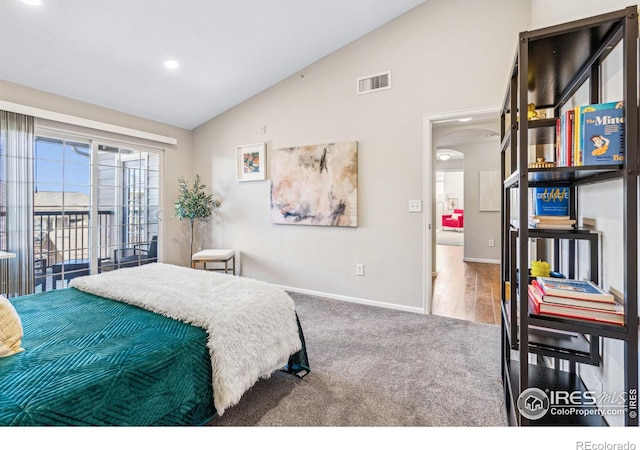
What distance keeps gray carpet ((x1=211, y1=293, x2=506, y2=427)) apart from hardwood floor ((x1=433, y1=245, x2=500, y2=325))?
35cm

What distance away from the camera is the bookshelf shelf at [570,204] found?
101 centimetres

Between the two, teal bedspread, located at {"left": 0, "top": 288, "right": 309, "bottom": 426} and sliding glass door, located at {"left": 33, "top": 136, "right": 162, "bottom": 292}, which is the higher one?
sliding glass door, located at {"left": 33, "top": 136, "right": 162, "bottom": 292}

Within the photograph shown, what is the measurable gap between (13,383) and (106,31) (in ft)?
9.47

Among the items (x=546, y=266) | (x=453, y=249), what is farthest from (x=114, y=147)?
(x=453, y=249)

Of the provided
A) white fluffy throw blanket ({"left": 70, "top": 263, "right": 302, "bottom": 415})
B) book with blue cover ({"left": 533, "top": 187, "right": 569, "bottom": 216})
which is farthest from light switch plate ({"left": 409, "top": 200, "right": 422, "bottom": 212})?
white fluffy throw blanket ({"left": 70, "top": 263, "right": 302, "bottom": 415})

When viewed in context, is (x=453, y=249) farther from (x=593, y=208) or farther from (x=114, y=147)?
(x=114, y=147)

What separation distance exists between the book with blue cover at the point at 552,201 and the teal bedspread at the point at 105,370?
179 cm

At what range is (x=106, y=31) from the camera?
105 inches

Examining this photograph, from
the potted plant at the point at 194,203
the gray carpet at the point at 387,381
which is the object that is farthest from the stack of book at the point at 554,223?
the potted plant at the point at 194,203

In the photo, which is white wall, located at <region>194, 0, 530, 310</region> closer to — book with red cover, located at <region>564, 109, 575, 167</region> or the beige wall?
the beige wall

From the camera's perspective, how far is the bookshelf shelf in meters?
1.01

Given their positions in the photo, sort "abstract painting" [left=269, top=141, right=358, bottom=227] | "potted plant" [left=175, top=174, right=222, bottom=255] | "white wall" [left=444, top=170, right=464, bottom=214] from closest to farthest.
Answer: "abstract painting" [left=269, top=141, right=358, bottom=227]
"potted plant" [left=175, top=174, right=222, bottom=255]
"white wall" [left=444, top=170, right=464, bottom=214]

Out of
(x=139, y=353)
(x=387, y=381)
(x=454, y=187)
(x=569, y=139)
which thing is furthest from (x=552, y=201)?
(x=454, y=187)
